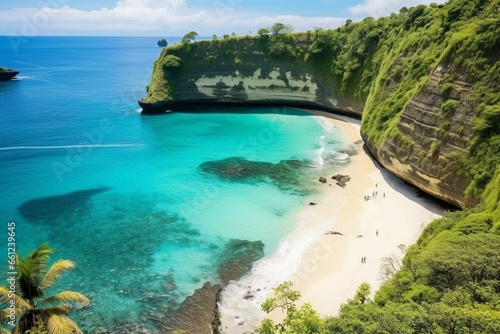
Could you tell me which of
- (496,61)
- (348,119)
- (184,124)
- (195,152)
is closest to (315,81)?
(348,119)

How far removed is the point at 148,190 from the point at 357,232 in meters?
24.0

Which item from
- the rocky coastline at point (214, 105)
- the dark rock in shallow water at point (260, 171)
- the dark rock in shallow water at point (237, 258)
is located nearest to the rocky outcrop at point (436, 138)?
the dark rock in shallow water at point (260, 171)

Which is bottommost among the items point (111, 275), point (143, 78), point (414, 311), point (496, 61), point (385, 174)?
point (143, 78)

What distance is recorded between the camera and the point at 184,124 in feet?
241

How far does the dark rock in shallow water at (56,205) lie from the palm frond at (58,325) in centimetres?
2556

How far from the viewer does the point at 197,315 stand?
2459 cm

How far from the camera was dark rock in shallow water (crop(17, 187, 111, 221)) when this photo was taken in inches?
1474

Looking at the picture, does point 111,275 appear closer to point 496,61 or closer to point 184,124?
point 496,61

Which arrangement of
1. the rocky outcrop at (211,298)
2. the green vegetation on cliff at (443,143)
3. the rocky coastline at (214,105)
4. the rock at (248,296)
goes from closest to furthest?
the green vegetation on cliff at (443,143) < the rocky outcrop at (211,298) < the rock at (248,296) < the rocky coastline at (214,105)

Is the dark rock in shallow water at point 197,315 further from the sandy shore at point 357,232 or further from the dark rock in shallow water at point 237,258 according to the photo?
the sandy shore at point 357,232

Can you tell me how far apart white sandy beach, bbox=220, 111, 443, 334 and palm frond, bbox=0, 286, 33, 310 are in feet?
41.0

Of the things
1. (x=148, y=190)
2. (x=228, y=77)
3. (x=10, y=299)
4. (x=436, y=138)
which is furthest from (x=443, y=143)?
(x=228, y=77)

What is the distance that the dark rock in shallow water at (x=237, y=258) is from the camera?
94.3ft

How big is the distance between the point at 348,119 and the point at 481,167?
42.0 metres
